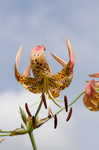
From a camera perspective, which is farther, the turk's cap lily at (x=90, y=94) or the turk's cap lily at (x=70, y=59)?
the turk's cap lily at (x=70, y=59)

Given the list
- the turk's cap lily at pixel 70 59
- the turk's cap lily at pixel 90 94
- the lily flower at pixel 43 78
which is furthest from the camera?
the lily flower at pixel 43 78

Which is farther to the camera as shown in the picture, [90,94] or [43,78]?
[43,78]

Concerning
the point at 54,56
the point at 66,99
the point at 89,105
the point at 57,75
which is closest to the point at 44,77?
the point at 57,75

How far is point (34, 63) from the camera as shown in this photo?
2.65 m

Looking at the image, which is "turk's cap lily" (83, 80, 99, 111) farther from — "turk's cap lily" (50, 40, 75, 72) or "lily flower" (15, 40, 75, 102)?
"lily flower" (15, 40, 75, 102)

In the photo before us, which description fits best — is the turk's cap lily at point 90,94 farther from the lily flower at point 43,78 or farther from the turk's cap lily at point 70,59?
the lily flower at point 43,78

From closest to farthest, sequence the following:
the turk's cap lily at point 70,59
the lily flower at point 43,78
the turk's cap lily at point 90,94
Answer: the turk's cap lily at point 90,94 < the turk's cap lily at point 70,59 < the lily flower at point 43,78

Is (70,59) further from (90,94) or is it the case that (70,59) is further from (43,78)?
(90,94)

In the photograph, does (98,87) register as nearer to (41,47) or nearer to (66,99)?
(66,99)

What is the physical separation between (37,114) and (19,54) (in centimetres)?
44

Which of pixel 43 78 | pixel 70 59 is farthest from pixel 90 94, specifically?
pixel 43 78

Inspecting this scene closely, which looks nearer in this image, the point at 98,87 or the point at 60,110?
the point at 98,87

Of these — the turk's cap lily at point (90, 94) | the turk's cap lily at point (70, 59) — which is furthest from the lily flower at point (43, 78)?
the turk's cap lily at point (90, 94)

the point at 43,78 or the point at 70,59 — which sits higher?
the point at 70,59
